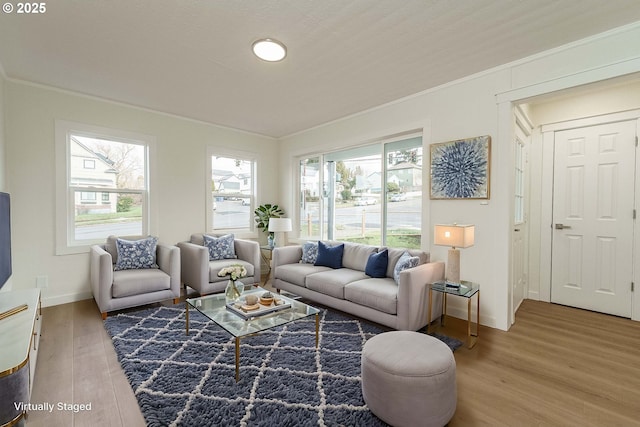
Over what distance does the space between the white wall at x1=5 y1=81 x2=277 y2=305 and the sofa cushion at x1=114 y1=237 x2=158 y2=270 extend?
0.54 meters

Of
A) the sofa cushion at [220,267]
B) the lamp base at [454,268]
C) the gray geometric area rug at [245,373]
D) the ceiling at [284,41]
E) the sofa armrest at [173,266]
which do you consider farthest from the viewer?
the sofa cushion at [220,267]

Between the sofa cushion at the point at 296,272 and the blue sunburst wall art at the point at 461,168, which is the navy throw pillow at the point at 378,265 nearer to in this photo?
the sofa cushion at the point at 296,272

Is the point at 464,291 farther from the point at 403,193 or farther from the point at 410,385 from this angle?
the point at 403,193

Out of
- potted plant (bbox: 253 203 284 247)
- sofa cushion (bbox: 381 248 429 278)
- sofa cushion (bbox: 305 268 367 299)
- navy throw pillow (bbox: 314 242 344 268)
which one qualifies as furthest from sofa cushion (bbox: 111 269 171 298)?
sofa cushion (bbox: 381 248 429 278)

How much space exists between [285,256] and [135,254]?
1.90 m

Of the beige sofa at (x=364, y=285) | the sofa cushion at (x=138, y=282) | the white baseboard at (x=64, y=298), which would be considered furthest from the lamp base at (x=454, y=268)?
the white baseboard at (x=64, y=298)

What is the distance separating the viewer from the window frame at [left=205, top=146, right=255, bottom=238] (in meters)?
4.82

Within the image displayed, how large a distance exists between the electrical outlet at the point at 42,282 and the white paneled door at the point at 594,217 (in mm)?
6274

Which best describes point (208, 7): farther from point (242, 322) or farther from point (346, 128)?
point (346, 128)

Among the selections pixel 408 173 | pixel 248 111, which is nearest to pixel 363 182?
pixel 408 173

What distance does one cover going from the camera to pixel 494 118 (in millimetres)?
2967

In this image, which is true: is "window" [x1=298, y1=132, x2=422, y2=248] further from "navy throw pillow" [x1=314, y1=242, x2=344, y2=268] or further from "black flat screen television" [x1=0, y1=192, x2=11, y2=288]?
"black flat screen television" [x1=0, y1=192, x2=11, y2=288]

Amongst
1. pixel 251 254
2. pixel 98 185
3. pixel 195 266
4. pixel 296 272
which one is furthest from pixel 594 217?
pixel 98 185

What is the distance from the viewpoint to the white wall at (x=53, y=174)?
3.34m
